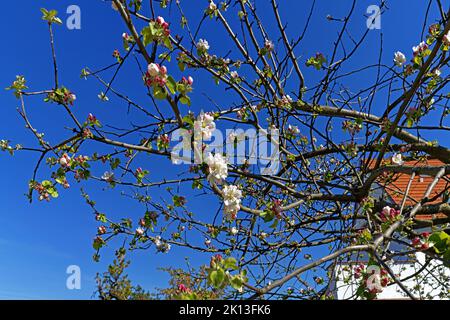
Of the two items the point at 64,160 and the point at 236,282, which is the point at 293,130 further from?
the point at 236,282

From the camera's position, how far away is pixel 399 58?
332 cm

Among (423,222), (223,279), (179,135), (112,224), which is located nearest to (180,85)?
(179,135)

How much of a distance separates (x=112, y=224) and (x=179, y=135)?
1.58 metres

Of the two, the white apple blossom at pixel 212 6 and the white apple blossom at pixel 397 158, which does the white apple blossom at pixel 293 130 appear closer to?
the white apple blossom at pixel 397 158

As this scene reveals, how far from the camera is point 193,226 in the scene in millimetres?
3928

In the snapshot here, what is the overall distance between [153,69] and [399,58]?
2523mm

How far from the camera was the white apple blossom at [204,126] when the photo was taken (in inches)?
71.8

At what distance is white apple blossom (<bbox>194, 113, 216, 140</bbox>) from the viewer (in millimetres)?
1823

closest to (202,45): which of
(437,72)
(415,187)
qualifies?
(437,72)

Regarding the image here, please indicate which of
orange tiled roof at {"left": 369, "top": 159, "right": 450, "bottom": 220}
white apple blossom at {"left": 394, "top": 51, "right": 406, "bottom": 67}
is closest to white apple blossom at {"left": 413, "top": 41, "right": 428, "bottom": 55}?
white apple blossom at {"left": 394, "top": 51, "right": 406, "bottom": 67}

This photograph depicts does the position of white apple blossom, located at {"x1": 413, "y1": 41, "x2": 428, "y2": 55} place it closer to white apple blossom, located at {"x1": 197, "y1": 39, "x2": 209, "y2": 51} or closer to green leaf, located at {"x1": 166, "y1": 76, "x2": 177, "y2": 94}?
white apple blossom, located at {"x1": 197, "y1": 39, "x2": 209, "y2": 51}

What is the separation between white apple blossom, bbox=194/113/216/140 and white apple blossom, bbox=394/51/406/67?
2.25 meters
